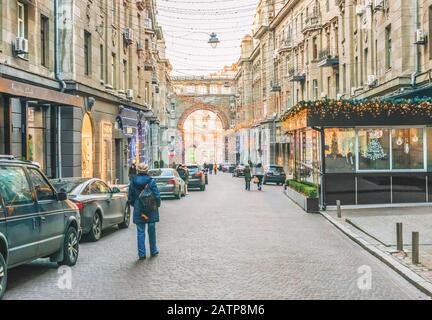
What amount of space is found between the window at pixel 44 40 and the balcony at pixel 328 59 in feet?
72.5

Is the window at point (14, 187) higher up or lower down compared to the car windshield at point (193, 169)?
higher up

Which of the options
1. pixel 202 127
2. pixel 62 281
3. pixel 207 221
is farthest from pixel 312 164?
pixel 202 127

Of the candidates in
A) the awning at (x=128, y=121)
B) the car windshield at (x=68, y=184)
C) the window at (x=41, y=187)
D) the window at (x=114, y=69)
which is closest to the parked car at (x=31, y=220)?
the window at (x=41, y=187)

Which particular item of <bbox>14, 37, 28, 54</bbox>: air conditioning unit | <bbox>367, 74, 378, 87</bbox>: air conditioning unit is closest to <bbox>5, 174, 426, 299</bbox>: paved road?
<bbox>14, 37, 28, 54</bbox>: air conditioning unit

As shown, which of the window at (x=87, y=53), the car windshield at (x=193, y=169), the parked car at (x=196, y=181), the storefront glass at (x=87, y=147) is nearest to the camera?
the storefront glass at (x=87, y=147)

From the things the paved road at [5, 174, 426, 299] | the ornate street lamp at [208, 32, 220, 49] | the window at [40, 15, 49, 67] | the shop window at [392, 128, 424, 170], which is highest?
the ornate street lamp at [208, 32, 220, 49]

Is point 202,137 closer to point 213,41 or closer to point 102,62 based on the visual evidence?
point 102,62

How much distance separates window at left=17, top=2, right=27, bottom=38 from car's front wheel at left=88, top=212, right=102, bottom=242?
928 cm

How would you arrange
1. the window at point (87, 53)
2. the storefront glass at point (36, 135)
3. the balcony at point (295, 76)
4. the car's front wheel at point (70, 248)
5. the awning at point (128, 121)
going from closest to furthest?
the car's front wheel at point (70, 248) < the storefront glass at point (36, 135) < the window at point (87, 53) < the awning at point (128, 121) < the balcony at point (295, 76)

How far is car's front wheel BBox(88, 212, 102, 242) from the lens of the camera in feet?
44.3

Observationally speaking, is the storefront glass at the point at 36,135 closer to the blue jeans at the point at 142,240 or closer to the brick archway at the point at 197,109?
the blue jeans at the point at 142,240

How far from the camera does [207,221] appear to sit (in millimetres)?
17844

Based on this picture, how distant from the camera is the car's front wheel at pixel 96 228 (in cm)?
1349

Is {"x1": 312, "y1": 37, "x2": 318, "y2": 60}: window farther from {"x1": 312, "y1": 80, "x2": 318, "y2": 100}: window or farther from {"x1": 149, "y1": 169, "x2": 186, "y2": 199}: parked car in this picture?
{"x1": 149, "y1": 169, "x2": 186, "y2": 199}: parked car
